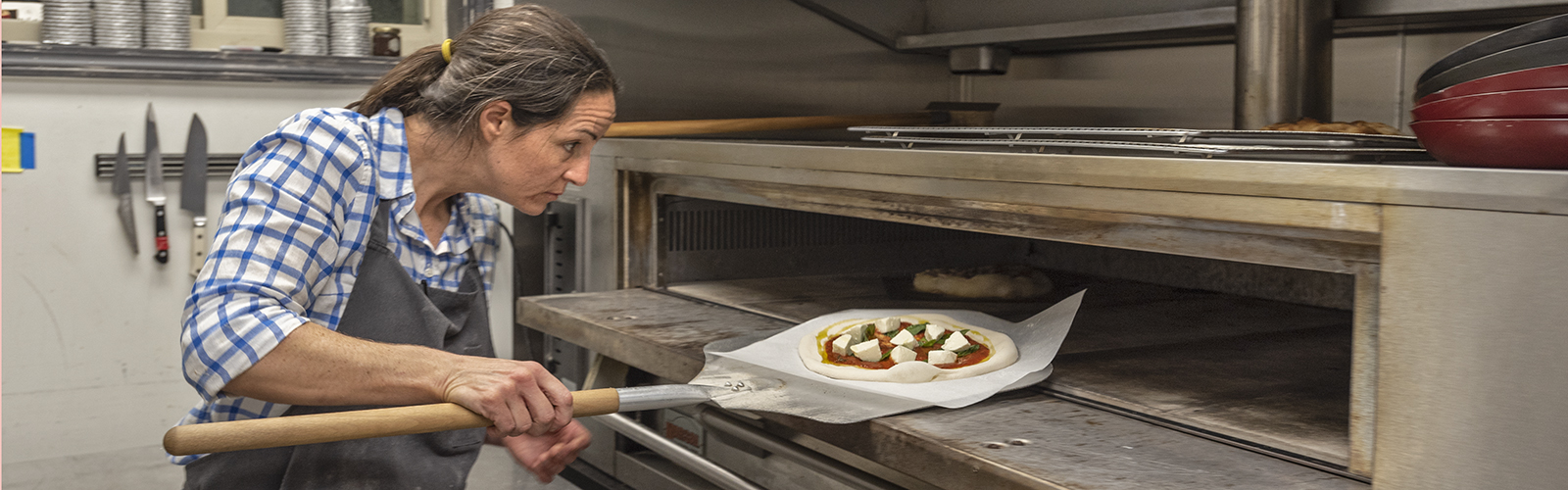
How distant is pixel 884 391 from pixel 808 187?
0.42m

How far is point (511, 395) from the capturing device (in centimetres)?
100

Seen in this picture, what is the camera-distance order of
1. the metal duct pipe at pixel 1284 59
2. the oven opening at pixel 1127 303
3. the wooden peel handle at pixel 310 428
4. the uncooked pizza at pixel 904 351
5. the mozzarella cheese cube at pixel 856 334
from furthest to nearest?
the metal duct pipe at pixel 1284 59, the mozzarella cheese cube at pixel 856 334, the uncooked pizza at pixel 904 351, the oven opening at pixel 1127 303, the wooden peel handle at pixel 310 428

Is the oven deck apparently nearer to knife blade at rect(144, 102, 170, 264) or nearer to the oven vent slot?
the oven vent slot

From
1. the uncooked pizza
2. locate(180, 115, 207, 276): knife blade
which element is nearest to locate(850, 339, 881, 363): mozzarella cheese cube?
the uncooked pizza

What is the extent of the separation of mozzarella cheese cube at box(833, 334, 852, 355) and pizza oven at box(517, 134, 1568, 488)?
0.41 feet

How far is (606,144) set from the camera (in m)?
1.82

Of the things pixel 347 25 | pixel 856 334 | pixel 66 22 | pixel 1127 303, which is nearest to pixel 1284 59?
pixel 1127 303

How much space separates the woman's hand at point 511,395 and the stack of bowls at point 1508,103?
0.77 metres

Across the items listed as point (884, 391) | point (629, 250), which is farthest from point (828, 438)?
point (629, 250)

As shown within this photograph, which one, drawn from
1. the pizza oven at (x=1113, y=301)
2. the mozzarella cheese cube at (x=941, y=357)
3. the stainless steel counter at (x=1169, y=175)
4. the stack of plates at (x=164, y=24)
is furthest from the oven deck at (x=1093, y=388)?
the stack of plates at (x=164, y=24)

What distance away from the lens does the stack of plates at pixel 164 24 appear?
1989 millimetres

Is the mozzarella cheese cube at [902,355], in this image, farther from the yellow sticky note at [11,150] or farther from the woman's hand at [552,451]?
the yellow sticky note at [11,150]

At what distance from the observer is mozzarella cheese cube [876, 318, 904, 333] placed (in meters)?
1.40

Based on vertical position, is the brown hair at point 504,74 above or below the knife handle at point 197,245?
above
